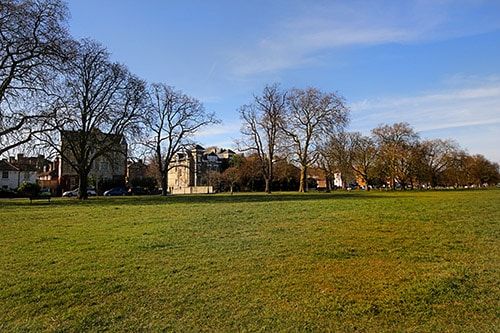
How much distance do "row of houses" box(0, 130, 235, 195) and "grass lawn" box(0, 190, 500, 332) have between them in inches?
1329

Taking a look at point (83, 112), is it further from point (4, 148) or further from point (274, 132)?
point (274, 132)

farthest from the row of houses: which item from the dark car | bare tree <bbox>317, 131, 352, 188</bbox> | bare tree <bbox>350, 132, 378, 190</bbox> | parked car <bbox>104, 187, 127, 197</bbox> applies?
bare tree <bbox>350, 132, 378, 190</bbox>

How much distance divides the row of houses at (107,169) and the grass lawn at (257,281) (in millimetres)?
33761

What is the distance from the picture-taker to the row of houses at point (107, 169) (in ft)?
149

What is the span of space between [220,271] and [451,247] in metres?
5.69

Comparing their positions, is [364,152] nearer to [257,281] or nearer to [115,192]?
[115,192]

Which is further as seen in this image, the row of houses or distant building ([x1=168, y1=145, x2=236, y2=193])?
distant building ([x1=168, y1=145, x2=236, y2=193])

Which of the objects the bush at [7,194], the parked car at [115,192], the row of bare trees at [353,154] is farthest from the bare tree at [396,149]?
the bush at [7,194]

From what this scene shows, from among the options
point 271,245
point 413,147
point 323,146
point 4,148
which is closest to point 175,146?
point 323,146

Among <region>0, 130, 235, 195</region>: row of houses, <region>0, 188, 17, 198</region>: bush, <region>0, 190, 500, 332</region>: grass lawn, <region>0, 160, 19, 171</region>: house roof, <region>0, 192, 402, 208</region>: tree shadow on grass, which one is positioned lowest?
<region>0, 190, 500, 332</region>: grass lawn

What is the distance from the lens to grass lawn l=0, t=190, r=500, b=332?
5781 millimetres

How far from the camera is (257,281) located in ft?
24.0

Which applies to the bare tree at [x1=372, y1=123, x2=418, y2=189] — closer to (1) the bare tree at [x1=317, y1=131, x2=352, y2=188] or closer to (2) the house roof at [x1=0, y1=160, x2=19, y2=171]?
(1) the bare tree at [x1=317, y1=131, x2=352, y2=188]

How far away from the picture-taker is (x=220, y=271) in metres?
8.00
